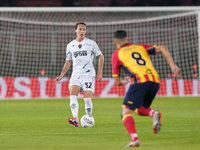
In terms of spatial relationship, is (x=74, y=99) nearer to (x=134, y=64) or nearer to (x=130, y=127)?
(x=134, y=64)

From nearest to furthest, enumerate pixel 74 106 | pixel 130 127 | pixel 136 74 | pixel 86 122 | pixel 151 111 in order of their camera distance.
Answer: pixel 130 127, pixel 136 74, pixel 151 111, pixel 86 122, pixel 74 106

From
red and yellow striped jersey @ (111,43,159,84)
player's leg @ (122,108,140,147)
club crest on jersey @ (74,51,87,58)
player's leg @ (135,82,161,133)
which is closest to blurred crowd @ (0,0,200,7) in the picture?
club crest on jersey @ (74,51,87,58)

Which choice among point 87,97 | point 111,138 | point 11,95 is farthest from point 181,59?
point 111,138

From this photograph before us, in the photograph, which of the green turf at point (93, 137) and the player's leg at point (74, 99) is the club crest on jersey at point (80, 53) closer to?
the player's leg at point (74, 99)

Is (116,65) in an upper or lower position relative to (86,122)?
upper

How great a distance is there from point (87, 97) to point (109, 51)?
14.3m

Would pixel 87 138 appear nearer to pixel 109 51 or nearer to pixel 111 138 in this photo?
pixel 111 138

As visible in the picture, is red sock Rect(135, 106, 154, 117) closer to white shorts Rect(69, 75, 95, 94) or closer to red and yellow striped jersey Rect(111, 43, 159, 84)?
red and yellow striped jersey Rect(111, 43, 159, 84)

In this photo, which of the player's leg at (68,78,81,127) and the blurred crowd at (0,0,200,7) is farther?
the blurred crowd at (0,0,200,7)

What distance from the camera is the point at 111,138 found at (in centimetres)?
574

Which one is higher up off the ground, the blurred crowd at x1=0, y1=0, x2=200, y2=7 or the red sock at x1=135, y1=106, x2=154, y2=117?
the blurred crowd at x1=0, y1=0, x2=200, y2=7

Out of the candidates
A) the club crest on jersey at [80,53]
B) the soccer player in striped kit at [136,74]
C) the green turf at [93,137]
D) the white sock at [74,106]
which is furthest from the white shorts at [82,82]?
the soccer player in striped kit at [136,74]

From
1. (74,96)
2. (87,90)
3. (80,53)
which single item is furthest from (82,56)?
(74,96)

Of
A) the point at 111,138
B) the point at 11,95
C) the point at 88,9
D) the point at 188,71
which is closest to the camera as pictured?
the point at 111,138
